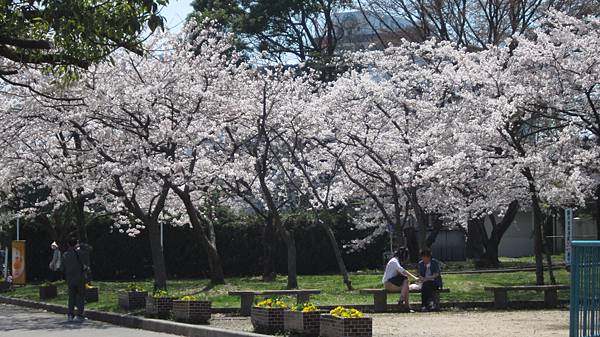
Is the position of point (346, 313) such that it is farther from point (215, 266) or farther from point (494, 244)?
point (494, 244)

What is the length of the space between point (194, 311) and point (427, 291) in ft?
18.7

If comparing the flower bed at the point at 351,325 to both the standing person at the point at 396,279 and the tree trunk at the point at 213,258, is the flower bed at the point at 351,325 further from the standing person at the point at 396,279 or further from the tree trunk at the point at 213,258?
the tree trunk at the point at 213,258

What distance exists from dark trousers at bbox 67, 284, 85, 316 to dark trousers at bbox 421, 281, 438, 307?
728 centimetres

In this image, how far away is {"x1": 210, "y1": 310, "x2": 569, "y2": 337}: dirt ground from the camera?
580 inches

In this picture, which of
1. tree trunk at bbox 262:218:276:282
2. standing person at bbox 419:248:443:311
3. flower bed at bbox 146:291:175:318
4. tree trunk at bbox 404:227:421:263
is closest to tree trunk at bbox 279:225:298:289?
tree trunk at bbox 262:218:276:282

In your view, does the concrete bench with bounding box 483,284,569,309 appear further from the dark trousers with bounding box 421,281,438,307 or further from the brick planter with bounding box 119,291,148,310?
the brick planter with bounding box 119,291,148,310

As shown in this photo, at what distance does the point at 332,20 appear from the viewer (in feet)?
157

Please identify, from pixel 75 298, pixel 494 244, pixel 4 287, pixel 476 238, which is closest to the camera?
pixel 75 298

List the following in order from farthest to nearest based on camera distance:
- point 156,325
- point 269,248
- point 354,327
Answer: point 269,248 → point 156,325 → point 354,327

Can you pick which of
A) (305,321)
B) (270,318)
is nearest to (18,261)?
(270,318)

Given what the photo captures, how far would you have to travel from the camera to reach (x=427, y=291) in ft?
66.5

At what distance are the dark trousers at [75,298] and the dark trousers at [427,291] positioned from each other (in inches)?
286

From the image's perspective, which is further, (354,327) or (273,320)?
(273,320)

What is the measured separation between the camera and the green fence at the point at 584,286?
38.0ft
